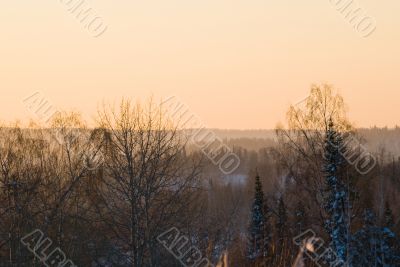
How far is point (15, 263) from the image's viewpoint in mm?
22094

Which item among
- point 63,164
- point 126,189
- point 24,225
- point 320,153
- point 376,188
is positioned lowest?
point 376,188

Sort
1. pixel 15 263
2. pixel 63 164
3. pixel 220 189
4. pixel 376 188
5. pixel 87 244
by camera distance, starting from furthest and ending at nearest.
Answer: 1. pixel 220 189
2. pixel 376 188
3. pixel 63 164
4. pixel 87 244
5. pixel 15 263

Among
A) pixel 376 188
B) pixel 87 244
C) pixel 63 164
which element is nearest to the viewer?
pixel 87 244

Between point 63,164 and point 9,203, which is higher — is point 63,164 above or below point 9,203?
above

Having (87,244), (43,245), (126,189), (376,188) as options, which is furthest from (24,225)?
(376,188)

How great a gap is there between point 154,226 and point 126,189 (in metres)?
1.60

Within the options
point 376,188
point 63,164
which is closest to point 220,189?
point 376,188

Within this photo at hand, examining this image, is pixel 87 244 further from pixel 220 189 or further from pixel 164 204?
pixel 220 189

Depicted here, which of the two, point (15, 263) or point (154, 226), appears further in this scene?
point (15, 263)

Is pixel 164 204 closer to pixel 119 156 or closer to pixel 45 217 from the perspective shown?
pixel 119 156

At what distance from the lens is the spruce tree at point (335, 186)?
1045 inches

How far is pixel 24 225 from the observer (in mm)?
23484

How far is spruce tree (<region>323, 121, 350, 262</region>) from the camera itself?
2655 centimetres

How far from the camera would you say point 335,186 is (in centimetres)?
2778
